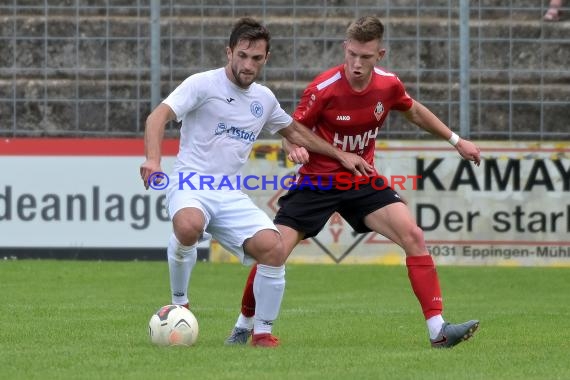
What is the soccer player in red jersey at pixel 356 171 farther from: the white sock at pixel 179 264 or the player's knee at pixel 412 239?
the white sock at pixel 179 264

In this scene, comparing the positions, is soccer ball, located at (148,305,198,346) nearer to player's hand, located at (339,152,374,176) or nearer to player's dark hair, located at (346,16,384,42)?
player's hand, located at (339,152,374,176)

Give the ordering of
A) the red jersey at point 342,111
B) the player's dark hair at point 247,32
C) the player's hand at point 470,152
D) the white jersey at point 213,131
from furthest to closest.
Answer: the player's hand at point 470,152
the red jersey at point 342,111
the white jersey at point 213,131
the player's dark hair at point 247,32

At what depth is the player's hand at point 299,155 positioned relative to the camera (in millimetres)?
7895

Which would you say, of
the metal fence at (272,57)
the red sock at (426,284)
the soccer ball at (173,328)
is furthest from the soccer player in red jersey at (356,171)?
the metal fence at (272,57)

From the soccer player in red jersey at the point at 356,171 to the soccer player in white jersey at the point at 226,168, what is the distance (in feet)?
0.85

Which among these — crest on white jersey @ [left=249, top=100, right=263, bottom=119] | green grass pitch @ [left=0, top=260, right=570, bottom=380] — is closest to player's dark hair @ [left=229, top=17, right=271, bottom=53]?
crest on white jersey @ [left=249, top=100, right=263, bottom=119]

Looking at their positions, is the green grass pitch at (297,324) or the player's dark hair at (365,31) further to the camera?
the player's dark hair at (365,31)

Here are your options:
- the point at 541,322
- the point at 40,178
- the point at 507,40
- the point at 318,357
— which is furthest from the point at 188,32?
the point at 318,357

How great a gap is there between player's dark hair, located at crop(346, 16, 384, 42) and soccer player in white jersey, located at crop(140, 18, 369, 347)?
49 centimetres

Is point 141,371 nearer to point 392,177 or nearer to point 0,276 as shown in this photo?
point 0,276

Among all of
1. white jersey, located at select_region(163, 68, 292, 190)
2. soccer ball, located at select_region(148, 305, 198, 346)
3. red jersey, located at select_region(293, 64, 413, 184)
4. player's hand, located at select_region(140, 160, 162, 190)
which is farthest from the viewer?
red jersey, located at select_region(293, 64, 413, 184)

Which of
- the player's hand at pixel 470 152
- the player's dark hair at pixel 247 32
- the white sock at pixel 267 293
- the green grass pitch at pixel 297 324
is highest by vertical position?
the player's dark hair at pixel 247 32

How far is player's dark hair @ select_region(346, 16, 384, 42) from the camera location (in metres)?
7.97

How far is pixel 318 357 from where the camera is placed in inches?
284
